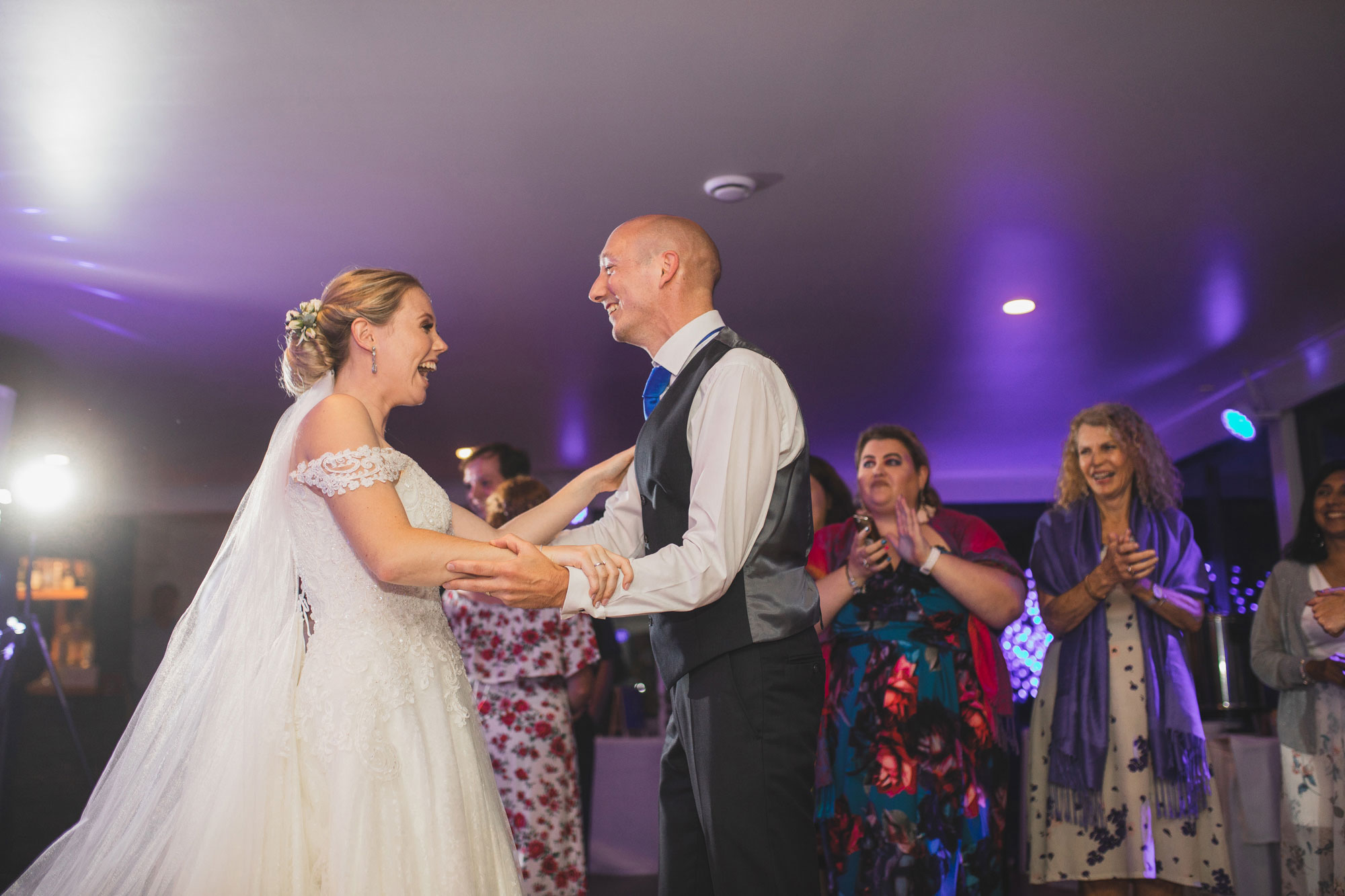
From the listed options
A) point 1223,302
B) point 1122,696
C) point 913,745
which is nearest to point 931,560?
point 913,745

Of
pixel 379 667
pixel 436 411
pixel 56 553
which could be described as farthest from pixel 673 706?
pixel 56 553

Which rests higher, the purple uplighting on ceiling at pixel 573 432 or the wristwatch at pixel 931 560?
the purple uplighting on ceiling at pixel 573 432

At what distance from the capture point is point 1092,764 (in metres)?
3.03

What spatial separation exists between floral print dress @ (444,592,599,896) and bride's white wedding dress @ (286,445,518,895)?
1721 millimetres

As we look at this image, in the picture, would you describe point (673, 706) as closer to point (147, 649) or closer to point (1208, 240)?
point (1208, 240)

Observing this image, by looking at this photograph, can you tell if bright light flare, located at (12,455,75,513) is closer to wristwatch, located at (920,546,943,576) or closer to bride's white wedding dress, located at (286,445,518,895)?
bride's white wedding dress, located at (286,445,518,895)

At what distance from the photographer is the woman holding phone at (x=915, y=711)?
2.67 m

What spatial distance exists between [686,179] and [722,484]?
2119 millimetres

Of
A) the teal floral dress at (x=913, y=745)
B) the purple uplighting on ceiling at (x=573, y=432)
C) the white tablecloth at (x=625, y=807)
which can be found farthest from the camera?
the purple uplighting on ceiling at (x=573, y=432)

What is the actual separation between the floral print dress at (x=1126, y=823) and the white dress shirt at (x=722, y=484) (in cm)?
178

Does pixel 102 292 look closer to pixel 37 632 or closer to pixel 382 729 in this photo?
pixel 37 632

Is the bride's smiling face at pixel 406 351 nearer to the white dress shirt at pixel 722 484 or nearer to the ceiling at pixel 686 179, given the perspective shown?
the white dress shirt at pixel 722 484

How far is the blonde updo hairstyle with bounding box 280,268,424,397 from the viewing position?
2078 millimetres

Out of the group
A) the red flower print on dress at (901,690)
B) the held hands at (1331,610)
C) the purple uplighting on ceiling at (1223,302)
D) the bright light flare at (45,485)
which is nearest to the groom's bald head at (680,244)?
the red flower print on dress at (901,690)
